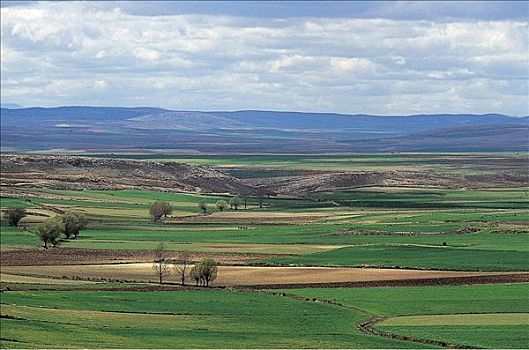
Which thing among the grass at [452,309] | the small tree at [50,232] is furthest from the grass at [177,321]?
the small tree at [50,232]

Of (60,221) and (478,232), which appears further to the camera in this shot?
(60,221)

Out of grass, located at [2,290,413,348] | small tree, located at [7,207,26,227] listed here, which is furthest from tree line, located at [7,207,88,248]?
grass, located at [2,290,413,348]

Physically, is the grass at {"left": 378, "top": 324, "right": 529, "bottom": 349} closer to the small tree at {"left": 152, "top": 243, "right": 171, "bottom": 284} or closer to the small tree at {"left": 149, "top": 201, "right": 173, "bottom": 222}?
the small tree at {"left": 152, "top": 243, "right": 171, "bottom": 284}

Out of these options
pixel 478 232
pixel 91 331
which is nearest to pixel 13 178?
pixel 478 232

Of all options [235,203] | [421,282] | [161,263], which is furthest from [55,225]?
[235,203]

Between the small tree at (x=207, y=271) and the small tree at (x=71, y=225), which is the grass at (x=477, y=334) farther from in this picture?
the small tree at (x=71, y=225)

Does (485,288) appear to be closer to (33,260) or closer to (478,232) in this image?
(478,232)
